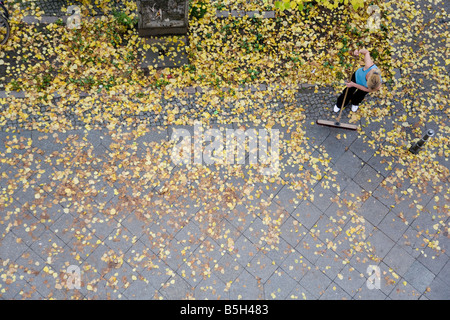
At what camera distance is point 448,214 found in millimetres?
6773

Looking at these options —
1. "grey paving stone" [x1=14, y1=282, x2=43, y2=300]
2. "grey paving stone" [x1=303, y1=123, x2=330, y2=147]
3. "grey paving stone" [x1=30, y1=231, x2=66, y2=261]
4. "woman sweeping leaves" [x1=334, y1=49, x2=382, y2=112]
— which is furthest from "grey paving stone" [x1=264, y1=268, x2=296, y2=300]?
"grey paving stone" [x1=14, y1=282, x2=43, y2=300]

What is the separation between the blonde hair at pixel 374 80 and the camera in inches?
242

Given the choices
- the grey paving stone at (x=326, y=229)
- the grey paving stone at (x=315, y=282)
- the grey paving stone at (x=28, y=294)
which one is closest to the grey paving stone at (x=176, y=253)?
the grey paving stone at (x=315, y=282)

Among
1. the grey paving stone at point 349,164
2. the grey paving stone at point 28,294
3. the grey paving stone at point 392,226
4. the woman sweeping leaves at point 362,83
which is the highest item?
the woman sweeping leaves at point 362,83

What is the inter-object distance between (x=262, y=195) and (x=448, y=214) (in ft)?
11.7

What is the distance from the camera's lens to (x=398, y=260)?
6.48 m

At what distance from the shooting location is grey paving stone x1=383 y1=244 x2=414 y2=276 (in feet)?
21.1

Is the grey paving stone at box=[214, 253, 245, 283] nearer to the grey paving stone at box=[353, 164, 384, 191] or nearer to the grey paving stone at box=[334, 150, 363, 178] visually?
the grey paving stone at box=[334, 150, 363, 178]

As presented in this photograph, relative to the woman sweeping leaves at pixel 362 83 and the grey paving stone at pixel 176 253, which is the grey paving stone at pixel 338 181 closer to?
the woman sweeping leaves at pixel 362 83

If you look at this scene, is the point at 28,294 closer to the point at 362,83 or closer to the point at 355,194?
the point at 355,194

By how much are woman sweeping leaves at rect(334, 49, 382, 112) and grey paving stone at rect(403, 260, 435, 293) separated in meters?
3.24

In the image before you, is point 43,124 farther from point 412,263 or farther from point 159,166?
point 412,263

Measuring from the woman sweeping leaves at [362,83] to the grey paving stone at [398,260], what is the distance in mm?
2901

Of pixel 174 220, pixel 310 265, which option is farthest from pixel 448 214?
pixel 174 220
